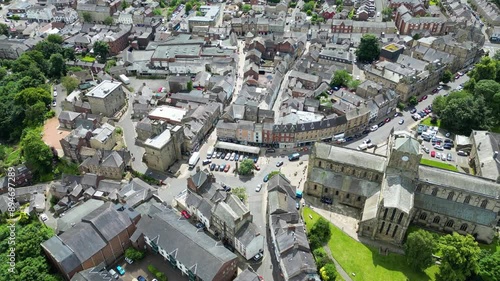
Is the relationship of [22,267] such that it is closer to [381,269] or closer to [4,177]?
[4,177]

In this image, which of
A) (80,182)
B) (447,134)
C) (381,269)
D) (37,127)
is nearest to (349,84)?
(447,134)

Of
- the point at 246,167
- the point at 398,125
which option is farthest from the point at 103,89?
the point at 398,125

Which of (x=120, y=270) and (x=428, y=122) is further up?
(x=428, y=122)

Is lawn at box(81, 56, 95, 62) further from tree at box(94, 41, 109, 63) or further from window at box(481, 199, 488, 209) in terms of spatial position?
window at box(481, 199, 488, 209)

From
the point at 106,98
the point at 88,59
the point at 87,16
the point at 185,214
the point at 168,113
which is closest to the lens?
the point at 185,214


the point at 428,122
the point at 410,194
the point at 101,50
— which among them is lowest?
the point at 428,122

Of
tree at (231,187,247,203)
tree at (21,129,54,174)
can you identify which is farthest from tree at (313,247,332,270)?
tree at (21,129,54,174)

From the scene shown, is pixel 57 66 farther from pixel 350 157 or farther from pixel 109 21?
pixel 350 157
